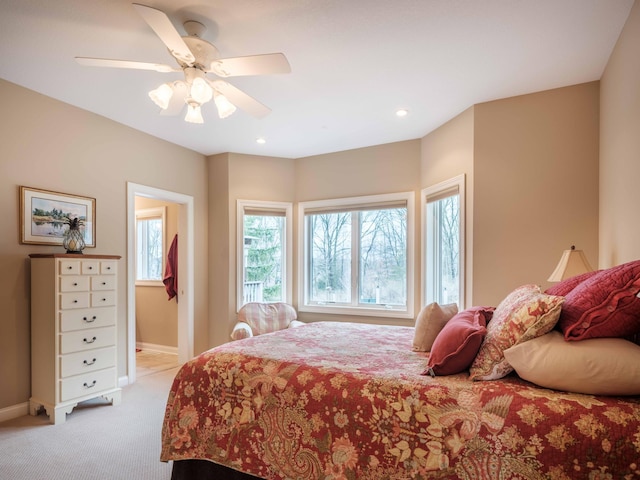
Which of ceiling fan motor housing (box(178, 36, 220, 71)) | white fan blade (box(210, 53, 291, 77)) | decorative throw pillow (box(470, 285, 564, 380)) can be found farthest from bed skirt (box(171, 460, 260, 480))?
ceiling fan motor housing (box(178, 36, 220, 71))

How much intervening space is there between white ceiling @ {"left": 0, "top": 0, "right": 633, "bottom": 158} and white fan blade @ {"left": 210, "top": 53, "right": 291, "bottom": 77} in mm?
293

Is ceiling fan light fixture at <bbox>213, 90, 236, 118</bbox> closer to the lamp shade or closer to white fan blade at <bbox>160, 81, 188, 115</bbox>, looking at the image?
white fan blade at <bbox>160, 81, 188, 115</bbox>

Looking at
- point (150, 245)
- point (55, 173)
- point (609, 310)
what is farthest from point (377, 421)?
point (150, 245)

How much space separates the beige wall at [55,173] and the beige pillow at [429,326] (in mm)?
3081

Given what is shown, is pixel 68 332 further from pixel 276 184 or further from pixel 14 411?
pixel 276 184

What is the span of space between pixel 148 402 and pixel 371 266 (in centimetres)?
284

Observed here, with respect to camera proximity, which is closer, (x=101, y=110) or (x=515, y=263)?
(x=515, y=263)

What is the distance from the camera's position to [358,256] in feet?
15.4

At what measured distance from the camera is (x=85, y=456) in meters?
2.34

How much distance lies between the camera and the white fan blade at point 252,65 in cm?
196

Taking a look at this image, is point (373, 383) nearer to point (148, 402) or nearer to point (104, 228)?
point (148, 402)

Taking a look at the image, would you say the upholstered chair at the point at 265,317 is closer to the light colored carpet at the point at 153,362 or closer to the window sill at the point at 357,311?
the window sill at the point at 357,311

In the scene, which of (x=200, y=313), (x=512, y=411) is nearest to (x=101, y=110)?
(x=200, y=313)

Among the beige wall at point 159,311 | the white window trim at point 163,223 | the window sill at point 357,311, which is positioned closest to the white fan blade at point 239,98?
the window sill at point 357,311
